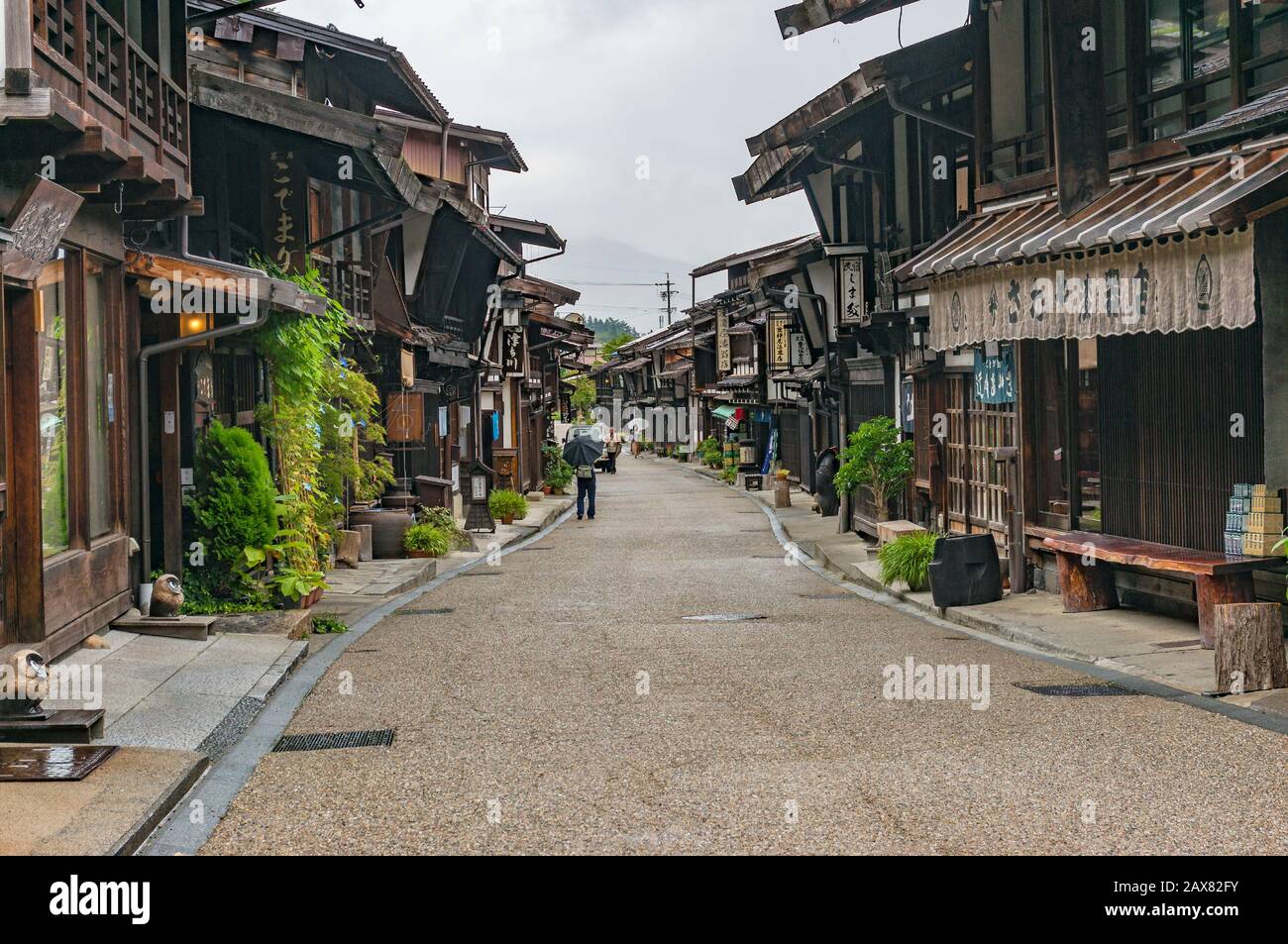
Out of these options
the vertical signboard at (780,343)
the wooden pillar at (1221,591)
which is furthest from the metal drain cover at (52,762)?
the vertical signboard at (780,343)

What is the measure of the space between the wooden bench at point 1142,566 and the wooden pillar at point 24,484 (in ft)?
32.1

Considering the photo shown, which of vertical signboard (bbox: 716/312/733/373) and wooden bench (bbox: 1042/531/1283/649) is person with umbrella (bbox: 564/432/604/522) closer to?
wooden bench (bbox: 1042/531/1283/649)

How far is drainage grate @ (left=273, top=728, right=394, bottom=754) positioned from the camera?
9.42m

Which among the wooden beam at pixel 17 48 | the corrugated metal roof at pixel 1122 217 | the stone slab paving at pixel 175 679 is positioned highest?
the wooden beam at pixel 17 48

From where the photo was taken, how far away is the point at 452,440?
36000 millimetres

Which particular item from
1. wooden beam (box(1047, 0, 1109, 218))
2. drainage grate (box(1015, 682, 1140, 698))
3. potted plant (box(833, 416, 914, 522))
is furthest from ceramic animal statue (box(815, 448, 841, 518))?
drainage grate (box(1015, 682, 1140, 698))

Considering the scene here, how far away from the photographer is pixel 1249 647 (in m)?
10.5

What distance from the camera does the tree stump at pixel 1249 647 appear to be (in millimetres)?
10422

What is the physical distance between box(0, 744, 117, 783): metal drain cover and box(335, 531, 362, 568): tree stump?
44.4 ft

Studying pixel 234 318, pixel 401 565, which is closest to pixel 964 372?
pixel 401 565

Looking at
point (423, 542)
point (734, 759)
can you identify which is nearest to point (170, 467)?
point (734, 759)

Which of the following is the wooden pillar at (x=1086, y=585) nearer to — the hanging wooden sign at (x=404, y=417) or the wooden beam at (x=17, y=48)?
the wooden beam at (x=17, y=48)

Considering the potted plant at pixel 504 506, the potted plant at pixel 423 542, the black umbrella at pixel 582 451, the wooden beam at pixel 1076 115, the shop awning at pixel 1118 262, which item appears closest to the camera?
the shop awning at pixel 1118 262

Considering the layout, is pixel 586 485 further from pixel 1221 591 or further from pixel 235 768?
pixel 235 768
